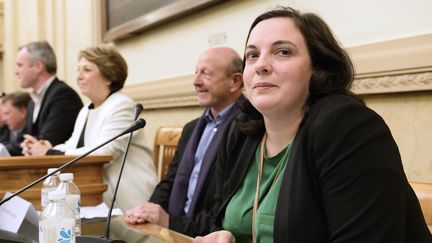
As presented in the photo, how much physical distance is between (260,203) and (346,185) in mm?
323

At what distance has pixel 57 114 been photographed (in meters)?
3.30

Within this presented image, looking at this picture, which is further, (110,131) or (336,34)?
(110,131)

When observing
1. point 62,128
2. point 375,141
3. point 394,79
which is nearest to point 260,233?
point 375,141

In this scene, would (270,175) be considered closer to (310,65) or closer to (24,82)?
(310,65)

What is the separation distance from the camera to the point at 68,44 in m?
5.39

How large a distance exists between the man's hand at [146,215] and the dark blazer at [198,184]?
56 mm

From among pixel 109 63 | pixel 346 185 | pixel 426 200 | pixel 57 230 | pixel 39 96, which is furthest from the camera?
pixel 39 96

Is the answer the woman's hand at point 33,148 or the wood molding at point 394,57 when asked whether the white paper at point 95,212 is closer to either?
the woman's hand at point 33,148

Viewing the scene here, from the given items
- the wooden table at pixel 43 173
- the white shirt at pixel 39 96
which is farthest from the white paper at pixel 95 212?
the white shirt at pixel 39 96

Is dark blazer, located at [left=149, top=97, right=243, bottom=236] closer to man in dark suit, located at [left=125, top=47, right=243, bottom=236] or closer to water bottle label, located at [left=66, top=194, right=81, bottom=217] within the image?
man in dark suit, located at [left=125, top=47, right=243, bottom=236]

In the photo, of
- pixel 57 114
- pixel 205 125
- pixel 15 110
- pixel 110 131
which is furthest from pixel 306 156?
pixel 15 110

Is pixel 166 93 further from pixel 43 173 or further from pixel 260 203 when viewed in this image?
pixel 260 203

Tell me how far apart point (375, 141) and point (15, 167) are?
1290 millimetres

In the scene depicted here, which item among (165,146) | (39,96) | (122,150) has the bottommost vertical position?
(165,146)
